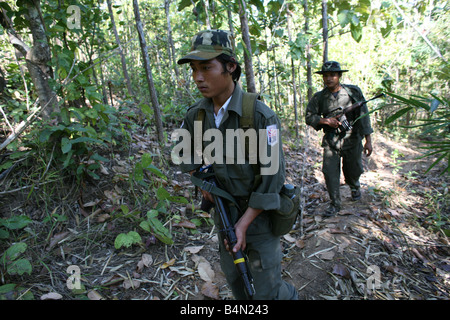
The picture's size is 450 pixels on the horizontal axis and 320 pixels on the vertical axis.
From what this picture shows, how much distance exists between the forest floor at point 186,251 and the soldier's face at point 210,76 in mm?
1766

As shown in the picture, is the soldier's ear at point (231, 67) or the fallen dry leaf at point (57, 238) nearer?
the soldier's ear at point (231, 67)

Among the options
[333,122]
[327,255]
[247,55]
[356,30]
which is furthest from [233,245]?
[356,30]

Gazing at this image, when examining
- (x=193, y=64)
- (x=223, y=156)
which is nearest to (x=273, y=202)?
(x=223, y=156)

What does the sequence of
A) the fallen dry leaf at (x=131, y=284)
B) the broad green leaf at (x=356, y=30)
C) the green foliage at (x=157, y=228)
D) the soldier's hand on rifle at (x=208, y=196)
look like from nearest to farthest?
1. the soldier's hand on rifle at (x=208, y=196)
2. the fallen dry leaf at (x=131, y=284)
3. the green foliage at (x=157, y=228)
4. the broad green leaf at (x=356, y=30)

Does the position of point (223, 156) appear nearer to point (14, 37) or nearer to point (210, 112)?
point (210, 112)

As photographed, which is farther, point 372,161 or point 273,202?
point 372,161

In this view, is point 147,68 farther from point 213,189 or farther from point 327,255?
point 327,255

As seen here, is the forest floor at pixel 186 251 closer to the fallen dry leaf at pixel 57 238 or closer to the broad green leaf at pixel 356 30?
the fallen dry leaf at pixel 57 238

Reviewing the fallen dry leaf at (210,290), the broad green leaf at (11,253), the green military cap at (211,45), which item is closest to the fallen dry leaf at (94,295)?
the broad green leaf at (11,253)

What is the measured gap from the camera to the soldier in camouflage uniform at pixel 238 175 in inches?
66.0

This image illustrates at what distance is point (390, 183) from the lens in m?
4.93

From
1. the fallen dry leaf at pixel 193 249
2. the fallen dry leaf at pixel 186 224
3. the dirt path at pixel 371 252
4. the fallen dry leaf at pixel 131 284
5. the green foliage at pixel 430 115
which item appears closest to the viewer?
the green foliage at pixel 430 115

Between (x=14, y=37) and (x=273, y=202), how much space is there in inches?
132
